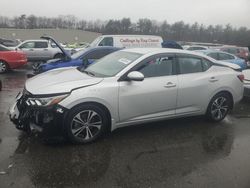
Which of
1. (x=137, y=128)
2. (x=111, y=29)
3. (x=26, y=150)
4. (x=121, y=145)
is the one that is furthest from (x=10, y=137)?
(x=111, y=29)

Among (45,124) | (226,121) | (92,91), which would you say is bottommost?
(226,121)

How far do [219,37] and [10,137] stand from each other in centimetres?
6671

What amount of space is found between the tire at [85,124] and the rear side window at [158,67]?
3.68 ft

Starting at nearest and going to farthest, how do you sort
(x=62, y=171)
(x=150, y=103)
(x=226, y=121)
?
(x=62, y=171)
(x=150, y=103)
(x=226, y=121)

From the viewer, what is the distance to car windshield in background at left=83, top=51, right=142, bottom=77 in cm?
537

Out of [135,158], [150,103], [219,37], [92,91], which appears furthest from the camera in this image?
[219,37]

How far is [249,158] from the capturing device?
15.5 feet

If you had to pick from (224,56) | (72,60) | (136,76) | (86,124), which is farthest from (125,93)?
(224,56)

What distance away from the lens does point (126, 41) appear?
726 inches

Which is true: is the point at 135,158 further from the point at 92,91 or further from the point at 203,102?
the point at 203,102

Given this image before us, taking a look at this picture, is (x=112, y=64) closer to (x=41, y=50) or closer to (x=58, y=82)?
(x=58, y=82)

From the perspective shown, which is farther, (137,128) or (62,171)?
(137,128)

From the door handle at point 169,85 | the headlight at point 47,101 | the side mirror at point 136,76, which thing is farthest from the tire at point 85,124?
the door handle at point 169,85

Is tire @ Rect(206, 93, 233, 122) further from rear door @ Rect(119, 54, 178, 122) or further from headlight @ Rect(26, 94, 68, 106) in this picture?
headlight @ Rect(26, 94, 68, 106)
